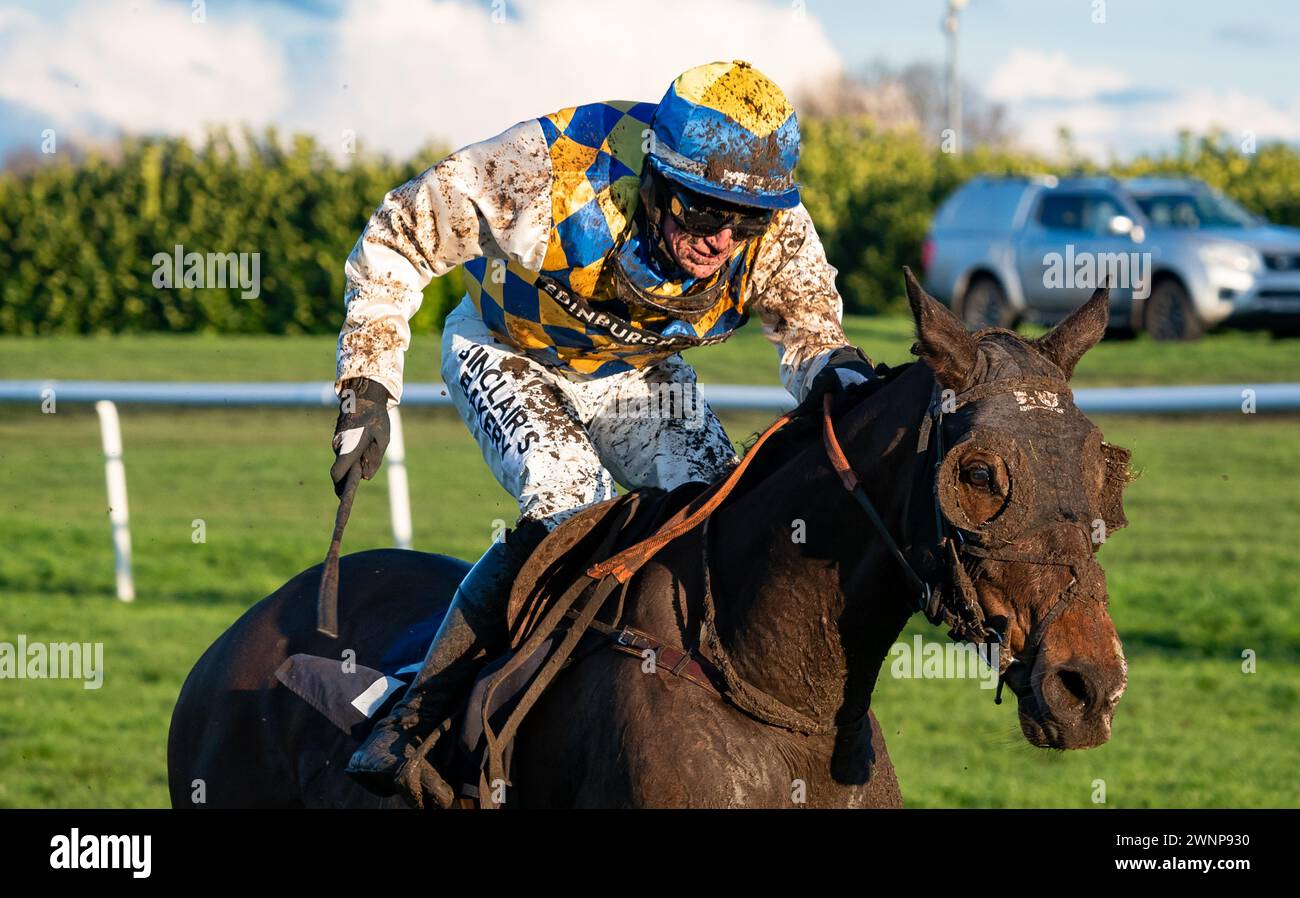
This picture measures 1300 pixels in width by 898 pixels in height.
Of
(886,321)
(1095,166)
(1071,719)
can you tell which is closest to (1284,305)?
(886,321)

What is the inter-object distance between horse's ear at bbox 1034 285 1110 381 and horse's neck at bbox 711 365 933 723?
23cm

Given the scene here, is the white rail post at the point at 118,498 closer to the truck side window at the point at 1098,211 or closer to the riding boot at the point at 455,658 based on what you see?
the riding boot at the point at 455,658

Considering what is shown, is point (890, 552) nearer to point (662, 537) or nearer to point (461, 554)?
point (662, 537)

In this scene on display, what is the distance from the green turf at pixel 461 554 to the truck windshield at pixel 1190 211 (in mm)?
2868

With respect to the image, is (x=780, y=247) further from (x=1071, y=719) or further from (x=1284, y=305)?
(x=1284, y=305)

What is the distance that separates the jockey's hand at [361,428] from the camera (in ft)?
12.1

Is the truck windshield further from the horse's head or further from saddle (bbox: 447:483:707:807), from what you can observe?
the horse's head

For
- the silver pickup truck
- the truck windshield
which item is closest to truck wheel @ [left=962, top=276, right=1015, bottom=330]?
the silver pickup truck

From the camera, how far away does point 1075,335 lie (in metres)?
3.07

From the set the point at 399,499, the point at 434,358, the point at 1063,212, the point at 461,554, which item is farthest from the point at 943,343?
the point at 1063,212

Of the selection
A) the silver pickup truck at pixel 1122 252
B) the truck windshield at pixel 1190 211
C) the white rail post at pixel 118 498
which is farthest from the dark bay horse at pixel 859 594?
the truck windshield at pixel 1190 211

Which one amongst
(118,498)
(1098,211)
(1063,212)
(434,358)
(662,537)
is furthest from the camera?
(434,358)

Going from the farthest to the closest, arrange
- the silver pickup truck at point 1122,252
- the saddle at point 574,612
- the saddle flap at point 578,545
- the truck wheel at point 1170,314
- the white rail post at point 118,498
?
the truck wheel at point 1170,314 < the silver pickup truck at point 1122,252 < the white rail post at point 118,498 < the saddle flap at point 578,545 < the saddle at point 574,612

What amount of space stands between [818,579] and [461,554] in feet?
25.1
